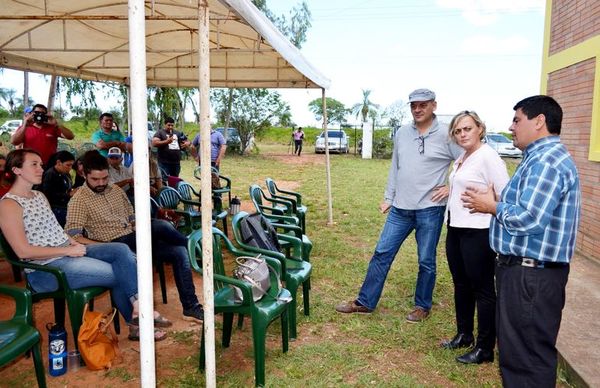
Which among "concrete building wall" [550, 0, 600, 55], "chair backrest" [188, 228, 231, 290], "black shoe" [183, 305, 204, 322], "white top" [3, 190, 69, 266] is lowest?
"black shoe" [183, 305, 204, 322]

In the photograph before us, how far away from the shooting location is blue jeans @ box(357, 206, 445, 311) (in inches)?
145

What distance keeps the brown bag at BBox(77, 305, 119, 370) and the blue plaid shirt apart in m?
2.47

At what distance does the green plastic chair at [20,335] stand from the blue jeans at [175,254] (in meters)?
1.16

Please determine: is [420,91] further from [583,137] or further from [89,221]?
[583,137]

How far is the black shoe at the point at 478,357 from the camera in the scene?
320 cm

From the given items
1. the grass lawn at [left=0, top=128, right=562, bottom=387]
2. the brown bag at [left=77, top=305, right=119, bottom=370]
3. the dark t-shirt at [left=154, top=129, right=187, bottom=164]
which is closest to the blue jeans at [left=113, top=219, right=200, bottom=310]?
the grass lawn at [left=0, top=128, right=562, bottom=387]

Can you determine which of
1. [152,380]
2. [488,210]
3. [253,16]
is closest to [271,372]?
[152,380]

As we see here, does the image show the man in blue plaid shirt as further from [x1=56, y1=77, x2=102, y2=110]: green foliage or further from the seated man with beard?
[x1=56, y1=77, x2=102, y2=110]: green foliage

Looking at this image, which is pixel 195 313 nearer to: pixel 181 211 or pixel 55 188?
pixel 181 211

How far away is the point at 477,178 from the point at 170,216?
3421 millimetres

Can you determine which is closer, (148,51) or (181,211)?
(181,211)

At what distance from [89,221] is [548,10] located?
698 cm

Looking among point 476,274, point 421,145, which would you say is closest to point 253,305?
point 476,274

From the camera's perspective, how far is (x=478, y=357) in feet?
10.5
